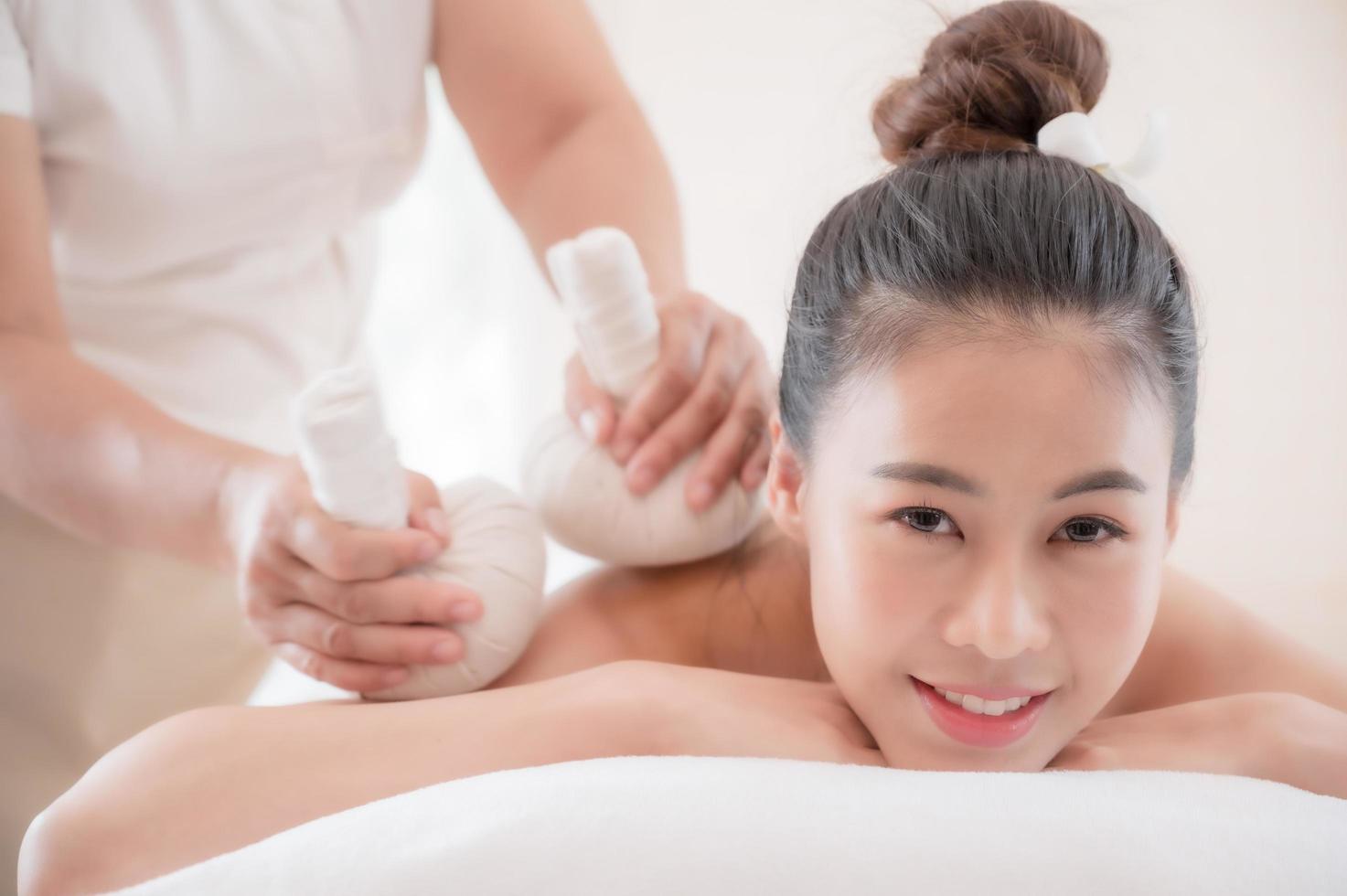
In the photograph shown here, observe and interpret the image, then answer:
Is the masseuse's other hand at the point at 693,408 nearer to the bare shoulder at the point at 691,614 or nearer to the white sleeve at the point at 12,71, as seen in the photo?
the bare shoulder at the point at 691,614

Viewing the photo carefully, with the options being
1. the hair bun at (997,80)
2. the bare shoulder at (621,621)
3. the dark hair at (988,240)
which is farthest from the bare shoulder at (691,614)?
the hair bun at (997,80)

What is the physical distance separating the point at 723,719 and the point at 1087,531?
0.30 m

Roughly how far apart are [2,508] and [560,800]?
0.79 meters

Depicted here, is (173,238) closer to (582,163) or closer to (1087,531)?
(582,163)

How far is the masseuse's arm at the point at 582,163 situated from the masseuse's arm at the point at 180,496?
11.7 inches

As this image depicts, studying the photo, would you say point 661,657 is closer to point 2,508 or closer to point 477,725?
point 477,725

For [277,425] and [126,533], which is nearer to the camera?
[126,533]

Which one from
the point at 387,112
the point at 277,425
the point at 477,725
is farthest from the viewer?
the point at 277,425

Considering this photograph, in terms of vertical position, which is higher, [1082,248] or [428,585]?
[1082,248]

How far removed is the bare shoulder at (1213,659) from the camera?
113cm

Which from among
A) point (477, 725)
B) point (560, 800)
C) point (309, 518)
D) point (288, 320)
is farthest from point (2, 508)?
point (560, 800)

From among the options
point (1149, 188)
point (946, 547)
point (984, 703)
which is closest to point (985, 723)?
point (984, 703)

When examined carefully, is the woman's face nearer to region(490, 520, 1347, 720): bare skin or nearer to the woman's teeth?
the woman's teeth

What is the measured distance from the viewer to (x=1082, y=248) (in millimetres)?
903
